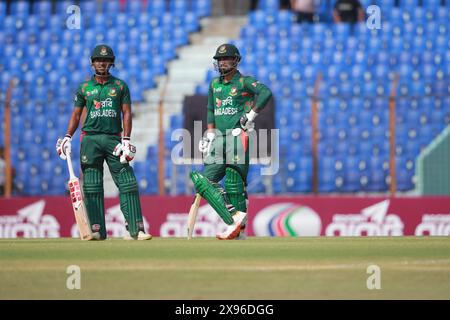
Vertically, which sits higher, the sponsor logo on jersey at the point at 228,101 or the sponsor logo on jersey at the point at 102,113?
the sponsor logo on jersey at the point at 228,101

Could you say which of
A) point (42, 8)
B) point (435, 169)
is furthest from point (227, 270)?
point (42, 8)

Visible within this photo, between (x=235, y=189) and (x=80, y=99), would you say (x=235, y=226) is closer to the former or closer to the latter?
(x=235, y=189)

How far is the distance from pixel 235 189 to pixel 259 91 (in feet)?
3.66

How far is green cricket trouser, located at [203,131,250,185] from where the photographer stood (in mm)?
11906

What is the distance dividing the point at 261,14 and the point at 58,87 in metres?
4.73

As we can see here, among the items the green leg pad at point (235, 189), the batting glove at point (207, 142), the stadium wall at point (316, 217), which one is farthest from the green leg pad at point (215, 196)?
the stadium wall at point (316, 217)

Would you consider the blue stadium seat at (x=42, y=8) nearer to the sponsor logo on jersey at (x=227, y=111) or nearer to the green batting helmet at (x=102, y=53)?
the green batting helmet at (x=102, y=53)

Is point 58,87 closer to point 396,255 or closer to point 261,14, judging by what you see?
point 261,14

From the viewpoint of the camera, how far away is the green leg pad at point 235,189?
12.0 m

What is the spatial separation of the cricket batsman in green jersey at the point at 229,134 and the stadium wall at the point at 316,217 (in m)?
4.99

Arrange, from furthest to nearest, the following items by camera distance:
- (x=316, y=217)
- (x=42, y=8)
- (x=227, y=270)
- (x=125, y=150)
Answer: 1. (x=42, y=8)
2. (x=316, y=217)
3. (x=125, y=150)
4. (x=227, y=270)

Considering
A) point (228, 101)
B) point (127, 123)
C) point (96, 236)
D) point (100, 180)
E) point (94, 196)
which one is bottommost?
point (96, 236)

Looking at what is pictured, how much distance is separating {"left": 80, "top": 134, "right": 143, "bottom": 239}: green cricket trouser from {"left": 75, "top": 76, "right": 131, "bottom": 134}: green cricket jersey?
0.11 m

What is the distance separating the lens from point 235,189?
11961 millimetres
